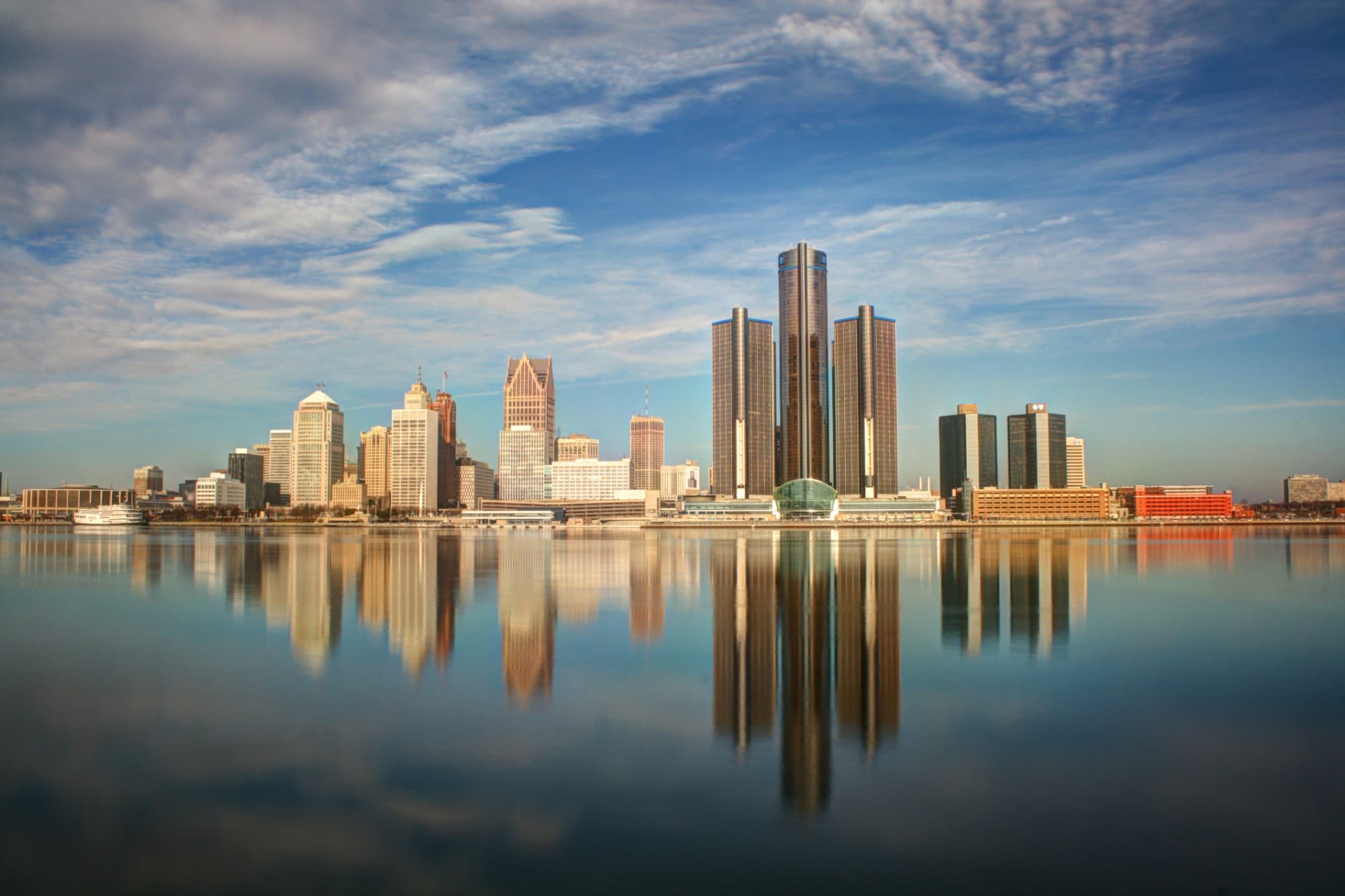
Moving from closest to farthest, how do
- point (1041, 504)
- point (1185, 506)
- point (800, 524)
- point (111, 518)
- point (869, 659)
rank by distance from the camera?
point (869, 659)
point (111, 518)
point (800, 524)
point (1041, 504)
point (1185, 506)

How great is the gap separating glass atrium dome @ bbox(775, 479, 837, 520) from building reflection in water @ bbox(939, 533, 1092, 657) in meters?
107

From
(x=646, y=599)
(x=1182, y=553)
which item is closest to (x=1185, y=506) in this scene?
(x=1182, y=553)

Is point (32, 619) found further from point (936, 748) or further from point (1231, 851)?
point (1231, 851)

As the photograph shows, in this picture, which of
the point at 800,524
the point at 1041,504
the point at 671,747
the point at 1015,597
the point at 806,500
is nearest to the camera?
the point at 671,747

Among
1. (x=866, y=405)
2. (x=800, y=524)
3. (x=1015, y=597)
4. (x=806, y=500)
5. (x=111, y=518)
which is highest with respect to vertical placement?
(x=866, y=405)

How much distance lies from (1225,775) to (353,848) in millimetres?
10796

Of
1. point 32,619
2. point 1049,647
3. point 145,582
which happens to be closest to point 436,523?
point 145,582

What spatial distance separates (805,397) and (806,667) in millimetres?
167612

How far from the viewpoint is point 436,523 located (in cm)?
18300

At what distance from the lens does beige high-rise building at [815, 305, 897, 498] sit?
181m

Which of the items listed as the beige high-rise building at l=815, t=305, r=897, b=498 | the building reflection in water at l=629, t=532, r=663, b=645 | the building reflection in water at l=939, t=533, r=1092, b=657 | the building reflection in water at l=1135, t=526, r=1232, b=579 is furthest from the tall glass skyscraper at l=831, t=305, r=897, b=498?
the building reflection in water at l=629, t=532, r=663, b=645

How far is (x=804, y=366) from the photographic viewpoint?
18012 centimetres

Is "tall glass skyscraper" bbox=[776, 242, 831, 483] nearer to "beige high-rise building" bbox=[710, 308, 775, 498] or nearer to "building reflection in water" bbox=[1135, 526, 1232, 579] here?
"beige high-rise building" bbox=[710, 308, 775, 498]

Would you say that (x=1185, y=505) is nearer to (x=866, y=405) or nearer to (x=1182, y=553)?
(x=866, y=405)
